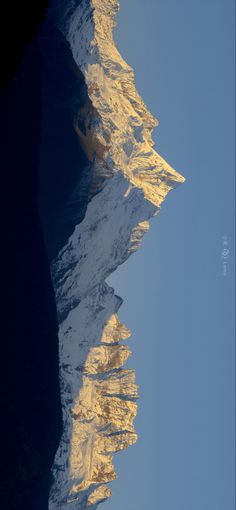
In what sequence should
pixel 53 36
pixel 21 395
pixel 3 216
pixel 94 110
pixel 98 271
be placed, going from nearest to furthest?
pixel 3 216 < pixel 21 395 < pixel 53 36 < pixel 94 110 < pixel 98 271

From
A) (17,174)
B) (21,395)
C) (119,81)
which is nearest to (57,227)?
(17,174)

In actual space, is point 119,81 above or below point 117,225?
above

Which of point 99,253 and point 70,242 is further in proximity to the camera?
point 99,253

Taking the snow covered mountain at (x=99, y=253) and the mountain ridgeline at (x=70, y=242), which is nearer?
the mountain ridgeline at (x=70, y=242)

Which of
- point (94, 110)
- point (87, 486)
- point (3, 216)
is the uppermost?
point (94, 110)

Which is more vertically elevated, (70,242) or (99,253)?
(99,253)

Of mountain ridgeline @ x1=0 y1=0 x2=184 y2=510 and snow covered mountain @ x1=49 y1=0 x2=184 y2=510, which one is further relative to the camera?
snow covered mountain @ x1=49 y1=0 x2=184 y2=510

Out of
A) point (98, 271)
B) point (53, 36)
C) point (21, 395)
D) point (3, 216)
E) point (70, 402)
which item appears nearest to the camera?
point (3, 216)

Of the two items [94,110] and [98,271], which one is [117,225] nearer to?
[98,271]
